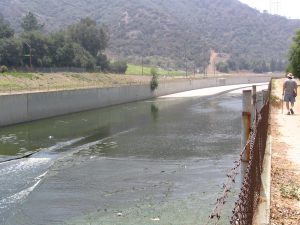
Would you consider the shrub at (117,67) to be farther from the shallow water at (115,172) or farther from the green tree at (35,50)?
the shallow water at (115,172)

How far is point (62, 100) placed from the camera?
47844mm

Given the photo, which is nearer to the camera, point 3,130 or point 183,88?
point 3,130

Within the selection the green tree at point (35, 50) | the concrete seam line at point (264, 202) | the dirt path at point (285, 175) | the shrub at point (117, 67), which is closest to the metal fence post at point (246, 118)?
the concrete seam line at point (264, 202)

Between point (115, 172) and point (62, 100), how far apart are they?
95.7 ft

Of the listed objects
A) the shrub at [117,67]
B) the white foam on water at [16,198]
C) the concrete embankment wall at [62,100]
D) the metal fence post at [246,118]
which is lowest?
the white foam on water at [16,198]

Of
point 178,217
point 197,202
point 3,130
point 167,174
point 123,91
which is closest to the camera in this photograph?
point 178,217

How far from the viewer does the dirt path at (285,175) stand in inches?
A: 352

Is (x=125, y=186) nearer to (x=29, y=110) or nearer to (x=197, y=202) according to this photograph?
(x=197, y=202)

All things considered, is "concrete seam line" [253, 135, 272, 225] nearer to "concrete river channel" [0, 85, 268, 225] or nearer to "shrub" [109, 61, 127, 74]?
"concrete river channel" [0, 85, 268, 225]

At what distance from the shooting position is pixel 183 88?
90.4 metres

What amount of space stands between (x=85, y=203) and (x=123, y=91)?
4947cm

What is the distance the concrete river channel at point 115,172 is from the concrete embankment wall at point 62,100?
238cm

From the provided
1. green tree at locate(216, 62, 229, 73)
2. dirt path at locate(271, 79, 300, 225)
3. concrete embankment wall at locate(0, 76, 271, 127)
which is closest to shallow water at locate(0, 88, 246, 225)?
dirt path at locate(271, 79, 300, 225)

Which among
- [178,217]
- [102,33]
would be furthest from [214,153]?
[102,33]
